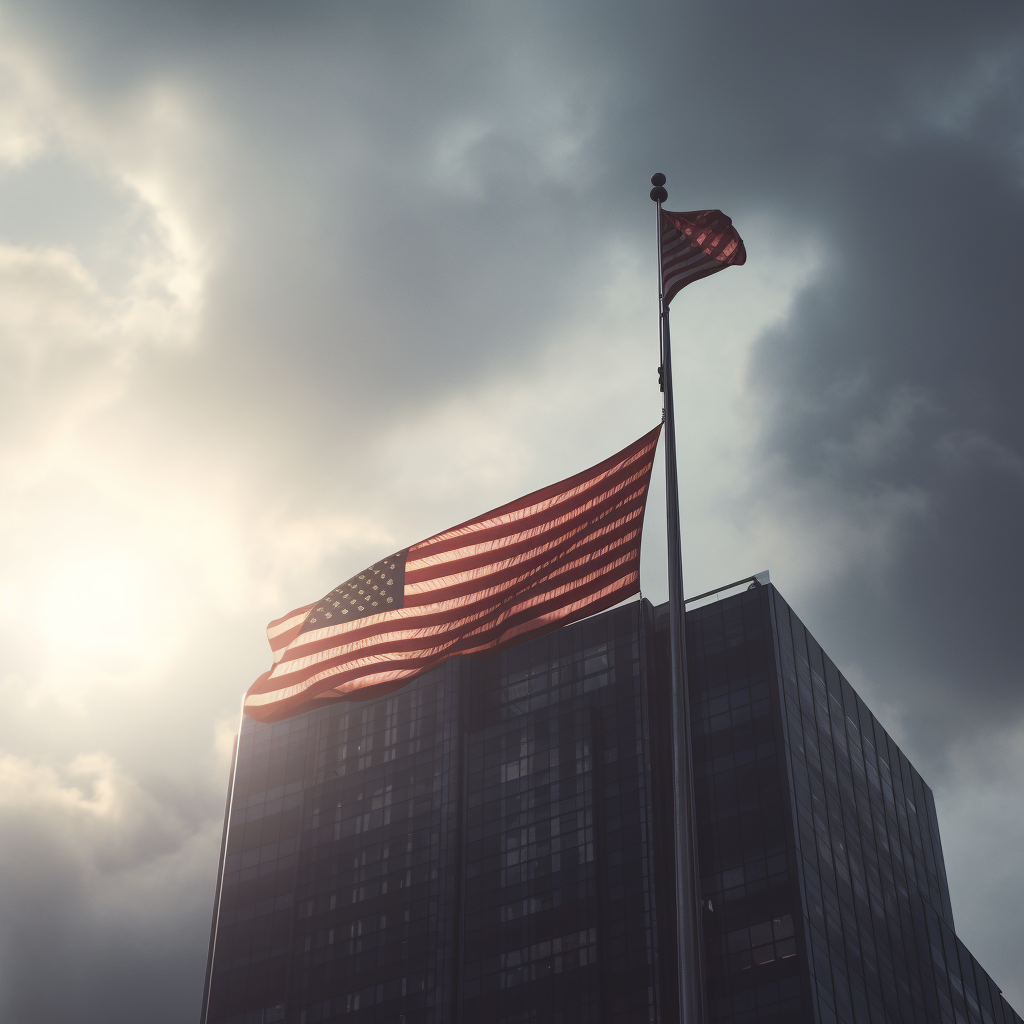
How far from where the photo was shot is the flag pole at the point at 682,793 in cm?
2656

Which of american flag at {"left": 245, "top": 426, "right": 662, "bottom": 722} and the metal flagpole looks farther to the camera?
the metal flagpole

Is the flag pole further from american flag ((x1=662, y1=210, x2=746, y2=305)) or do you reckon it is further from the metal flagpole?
the metal flagpole

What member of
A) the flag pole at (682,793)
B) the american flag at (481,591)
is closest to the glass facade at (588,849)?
the american flag at (481,591)

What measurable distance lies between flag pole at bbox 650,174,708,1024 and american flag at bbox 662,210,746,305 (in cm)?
605

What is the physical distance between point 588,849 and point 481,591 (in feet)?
295

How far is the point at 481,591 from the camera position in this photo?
4431 cm

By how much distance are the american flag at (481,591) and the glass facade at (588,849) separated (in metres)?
70.4

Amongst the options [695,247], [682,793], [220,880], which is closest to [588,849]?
[220,880]

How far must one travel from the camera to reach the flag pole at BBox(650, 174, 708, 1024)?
2656 centimetres

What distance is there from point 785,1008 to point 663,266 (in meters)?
76.9

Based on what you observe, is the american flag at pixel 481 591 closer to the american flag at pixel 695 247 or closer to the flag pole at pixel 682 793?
the american flag at pixel 695 247

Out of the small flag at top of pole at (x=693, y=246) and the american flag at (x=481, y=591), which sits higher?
the small flag at top of pole at (x=693, y=246)

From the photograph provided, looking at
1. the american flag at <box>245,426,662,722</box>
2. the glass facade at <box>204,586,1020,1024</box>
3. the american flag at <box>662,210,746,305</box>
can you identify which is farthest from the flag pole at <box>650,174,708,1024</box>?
the glass facade at <box>204,586,1020,1024</box>

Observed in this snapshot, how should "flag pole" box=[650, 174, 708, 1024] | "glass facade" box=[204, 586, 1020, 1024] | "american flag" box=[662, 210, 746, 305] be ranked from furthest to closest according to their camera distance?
1. "glass facade" box=[204, 586, 1020, 1024]
2. "american flag" box=[662, 210, 746, 305]
3. "flag pole" box=[650, 174, 708, 1024]
